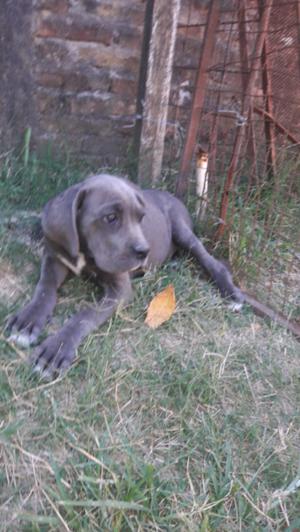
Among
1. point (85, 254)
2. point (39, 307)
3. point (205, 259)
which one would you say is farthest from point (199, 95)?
point (39, 307)

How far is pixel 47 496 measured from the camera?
180 centimetres

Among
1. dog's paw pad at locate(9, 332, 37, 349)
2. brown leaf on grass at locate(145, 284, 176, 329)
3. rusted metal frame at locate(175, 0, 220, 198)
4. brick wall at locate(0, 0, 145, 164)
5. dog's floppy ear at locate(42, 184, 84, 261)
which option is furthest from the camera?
brick wall at locate(0, 0, 145, 164)

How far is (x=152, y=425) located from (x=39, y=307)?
750 mm

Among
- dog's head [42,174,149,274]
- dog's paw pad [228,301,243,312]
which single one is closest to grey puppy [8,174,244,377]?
dog's head [42,174,149,274]

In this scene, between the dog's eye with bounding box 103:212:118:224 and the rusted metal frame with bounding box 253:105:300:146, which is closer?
the dog's eye with bounding box 103:212:118:224

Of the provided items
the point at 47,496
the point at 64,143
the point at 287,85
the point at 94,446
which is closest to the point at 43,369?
the point at 94,446

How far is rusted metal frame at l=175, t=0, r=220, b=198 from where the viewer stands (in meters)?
3.40

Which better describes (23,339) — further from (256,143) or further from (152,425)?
(256,143)

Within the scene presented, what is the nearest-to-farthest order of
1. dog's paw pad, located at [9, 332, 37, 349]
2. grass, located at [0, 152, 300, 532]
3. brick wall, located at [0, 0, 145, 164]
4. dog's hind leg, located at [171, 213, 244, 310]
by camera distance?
grass, located at [0, 152, 300, 532], dog's paw pad, located at [9, 332, 37, 349], dog's hind leg, located at [171, 213, 244, 310], brick wall, located at [0, 0, 145, 164]

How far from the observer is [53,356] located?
233 cm

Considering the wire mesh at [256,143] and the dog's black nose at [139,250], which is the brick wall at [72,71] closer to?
the wire mesh at [256,143]

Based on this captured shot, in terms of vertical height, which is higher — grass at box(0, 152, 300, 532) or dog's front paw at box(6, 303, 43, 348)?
dog's front paw at box(6, 303, 43, 348)

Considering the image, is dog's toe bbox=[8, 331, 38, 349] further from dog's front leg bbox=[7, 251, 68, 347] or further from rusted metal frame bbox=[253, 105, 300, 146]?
rusted metal frame bbox=[253, 105, 300, 146]

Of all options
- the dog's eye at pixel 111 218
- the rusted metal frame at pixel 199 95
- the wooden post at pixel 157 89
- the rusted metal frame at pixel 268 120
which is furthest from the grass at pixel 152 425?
the rusted metal frame at pixel 268 120
